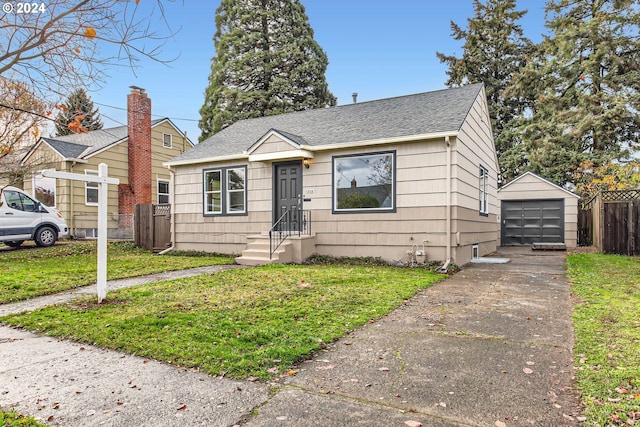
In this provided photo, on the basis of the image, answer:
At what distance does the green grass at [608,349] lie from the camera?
2.42m

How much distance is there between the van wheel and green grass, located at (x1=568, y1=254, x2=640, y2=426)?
48.2 ft

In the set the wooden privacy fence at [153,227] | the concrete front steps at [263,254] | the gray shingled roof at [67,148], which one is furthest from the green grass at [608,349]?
the gray shingled roof at [67,148]

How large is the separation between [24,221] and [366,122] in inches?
434

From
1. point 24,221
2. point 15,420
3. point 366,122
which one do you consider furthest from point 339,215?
point 24,221

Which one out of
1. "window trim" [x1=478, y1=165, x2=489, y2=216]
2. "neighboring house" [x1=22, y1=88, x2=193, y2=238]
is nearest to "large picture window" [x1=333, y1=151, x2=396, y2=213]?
"window trim" [x1=478, y1=165, x2=489, y2=216]

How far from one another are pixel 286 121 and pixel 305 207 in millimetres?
3870

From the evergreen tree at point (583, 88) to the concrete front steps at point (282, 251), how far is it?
14.6 metres

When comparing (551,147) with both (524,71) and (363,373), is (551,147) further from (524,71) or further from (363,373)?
(363,373)

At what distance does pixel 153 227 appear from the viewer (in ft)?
44.2

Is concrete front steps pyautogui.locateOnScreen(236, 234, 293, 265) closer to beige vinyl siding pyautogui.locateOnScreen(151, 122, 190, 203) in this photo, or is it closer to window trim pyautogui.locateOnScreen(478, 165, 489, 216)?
window trim pyautogui.locateOnScreen(478, 165, 489, 216)

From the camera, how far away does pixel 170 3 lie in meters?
3.79

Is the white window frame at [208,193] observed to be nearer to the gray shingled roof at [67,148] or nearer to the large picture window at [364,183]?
the large picture window at [364,183]

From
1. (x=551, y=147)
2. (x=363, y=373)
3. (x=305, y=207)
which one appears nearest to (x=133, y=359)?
(x=363, y=373)

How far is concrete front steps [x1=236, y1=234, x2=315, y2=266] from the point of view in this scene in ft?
31.1
